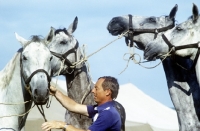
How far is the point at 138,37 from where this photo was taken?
8.65m

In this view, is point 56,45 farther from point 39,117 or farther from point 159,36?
point 39,117

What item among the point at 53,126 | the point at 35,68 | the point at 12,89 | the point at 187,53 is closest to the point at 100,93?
the point at 53,126

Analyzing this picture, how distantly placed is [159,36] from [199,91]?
106 cm

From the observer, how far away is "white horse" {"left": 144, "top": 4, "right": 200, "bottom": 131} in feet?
24.1

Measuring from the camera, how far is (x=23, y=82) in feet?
19.7

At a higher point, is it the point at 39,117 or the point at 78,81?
the point at 78,81

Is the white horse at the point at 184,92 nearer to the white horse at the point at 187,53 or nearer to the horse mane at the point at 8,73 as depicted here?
the white horse at the point at 187,53

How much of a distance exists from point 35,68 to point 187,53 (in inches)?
101

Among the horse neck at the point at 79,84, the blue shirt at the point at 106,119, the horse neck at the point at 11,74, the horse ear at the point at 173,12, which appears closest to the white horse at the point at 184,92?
the horse ear at the point at 173,12

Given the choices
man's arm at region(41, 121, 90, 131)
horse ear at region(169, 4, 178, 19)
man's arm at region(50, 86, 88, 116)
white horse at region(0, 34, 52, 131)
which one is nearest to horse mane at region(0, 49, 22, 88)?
white horse at region(0, 34, 52, 131)

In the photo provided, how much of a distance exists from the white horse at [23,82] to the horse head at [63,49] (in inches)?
75.1

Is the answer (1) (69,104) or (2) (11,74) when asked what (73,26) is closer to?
(2) (11,74)

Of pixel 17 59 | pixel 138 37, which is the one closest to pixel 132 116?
pixel 138 37

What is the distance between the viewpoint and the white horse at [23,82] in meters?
5.75
